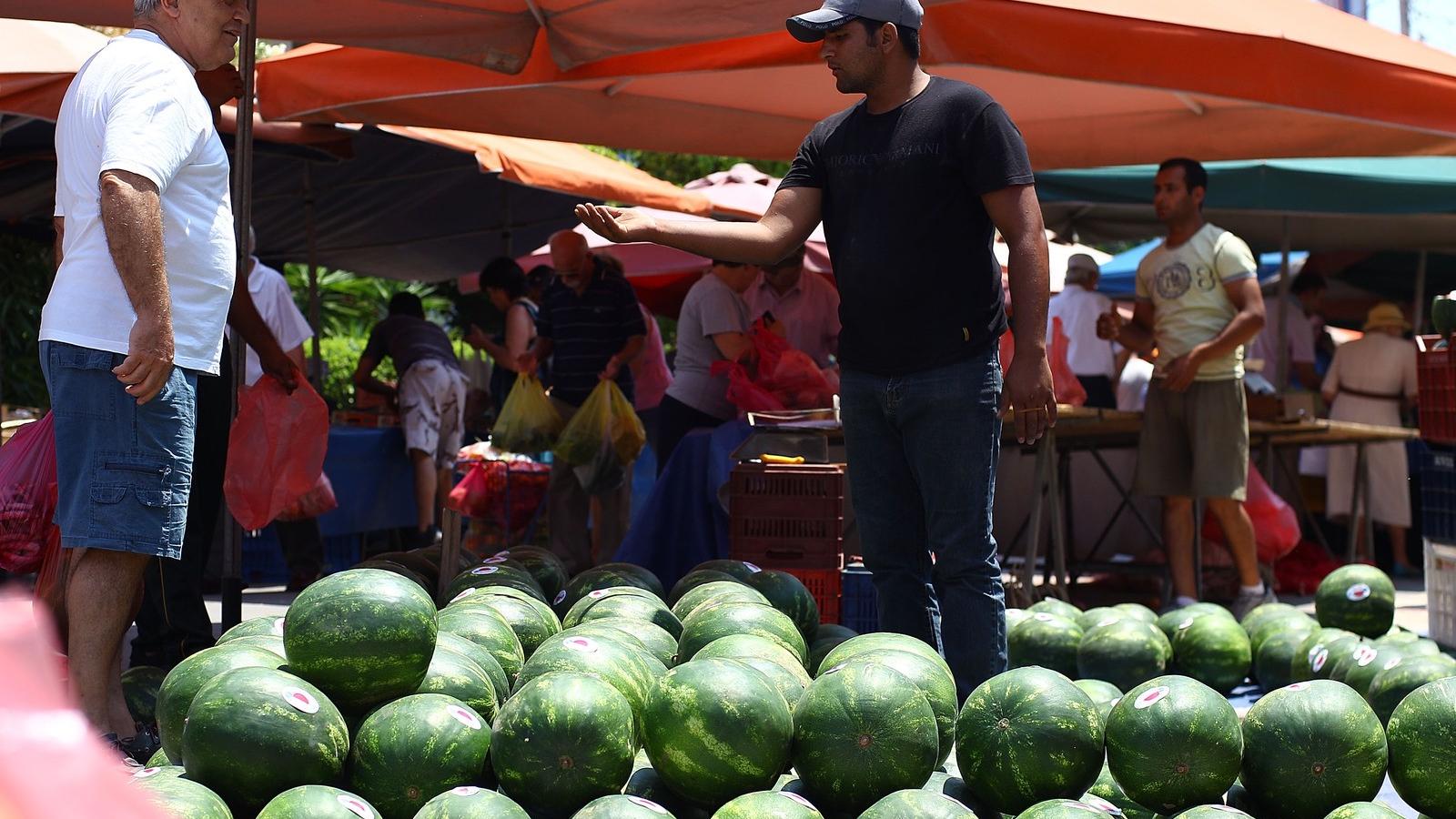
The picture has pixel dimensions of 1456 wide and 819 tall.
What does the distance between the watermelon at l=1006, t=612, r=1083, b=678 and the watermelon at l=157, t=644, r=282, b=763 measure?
2.83 metres

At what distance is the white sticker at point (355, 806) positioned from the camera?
8.46ft

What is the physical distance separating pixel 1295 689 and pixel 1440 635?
4282 millimetres

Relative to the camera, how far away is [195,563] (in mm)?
5211

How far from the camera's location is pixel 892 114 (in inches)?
164

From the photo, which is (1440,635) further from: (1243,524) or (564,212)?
(564,212)

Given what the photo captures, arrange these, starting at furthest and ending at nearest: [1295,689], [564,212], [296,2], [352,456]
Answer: [564,212]
[352,456]
[296,2]
[1295,689]

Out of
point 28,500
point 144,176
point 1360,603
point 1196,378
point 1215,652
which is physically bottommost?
point 1215,652

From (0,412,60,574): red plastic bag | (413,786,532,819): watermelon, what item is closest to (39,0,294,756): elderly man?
(0,412,60,574): red plastic bag

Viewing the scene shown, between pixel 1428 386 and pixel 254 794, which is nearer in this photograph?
pixel 254 794

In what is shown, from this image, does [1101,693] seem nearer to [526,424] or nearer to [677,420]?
[677,420]

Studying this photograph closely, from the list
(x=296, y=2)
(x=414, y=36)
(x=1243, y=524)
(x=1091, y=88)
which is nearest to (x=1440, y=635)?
(x=1243, y=524)

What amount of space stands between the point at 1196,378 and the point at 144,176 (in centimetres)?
540

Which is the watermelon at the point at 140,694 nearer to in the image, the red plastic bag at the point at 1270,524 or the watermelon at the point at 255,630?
the watermelon at the point at 255,630

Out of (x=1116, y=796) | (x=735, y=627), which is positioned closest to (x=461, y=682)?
(x=735, y=627)
